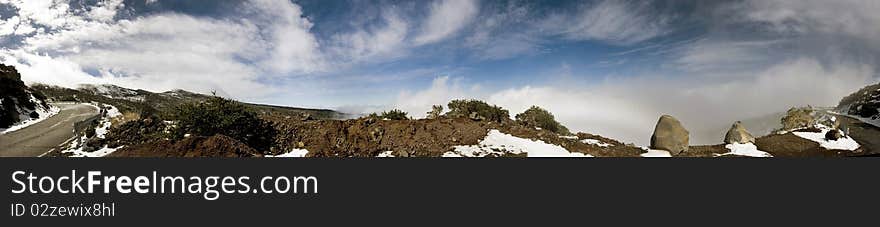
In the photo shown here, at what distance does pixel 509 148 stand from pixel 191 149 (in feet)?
33.7

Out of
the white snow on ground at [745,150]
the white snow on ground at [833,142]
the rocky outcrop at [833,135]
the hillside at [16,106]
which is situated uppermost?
the hillside at [16,106]

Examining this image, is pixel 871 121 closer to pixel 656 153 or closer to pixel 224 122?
pixel 656 153

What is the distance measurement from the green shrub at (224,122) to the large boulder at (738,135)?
21.4 metres

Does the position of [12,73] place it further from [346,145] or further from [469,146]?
[469,146]

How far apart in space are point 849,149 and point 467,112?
18.8 meters

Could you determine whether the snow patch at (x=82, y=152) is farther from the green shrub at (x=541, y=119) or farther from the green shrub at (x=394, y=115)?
the green shrub at (x=541, y=119)

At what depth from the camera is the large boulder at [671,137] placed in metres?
16.6

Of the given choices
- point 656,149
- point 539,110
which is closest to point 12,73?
point 539,110

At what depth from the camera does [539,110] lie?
25.3 metres

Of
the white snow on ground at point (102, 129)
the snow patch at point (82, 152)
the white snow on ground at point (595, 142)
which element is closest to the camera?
the snow patch at point (82, 152)

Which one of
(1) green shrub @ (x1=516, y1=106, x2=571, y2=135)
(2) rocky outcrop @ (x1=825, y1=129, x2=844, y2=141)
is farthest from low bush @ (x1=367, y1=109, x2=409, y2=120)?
(2) rocky outcrop @ (x1=825, y1=129, x2=844, y2=141)

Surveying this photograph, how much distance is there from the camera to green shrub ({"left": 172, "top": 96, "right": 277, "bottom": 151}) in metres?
14.1

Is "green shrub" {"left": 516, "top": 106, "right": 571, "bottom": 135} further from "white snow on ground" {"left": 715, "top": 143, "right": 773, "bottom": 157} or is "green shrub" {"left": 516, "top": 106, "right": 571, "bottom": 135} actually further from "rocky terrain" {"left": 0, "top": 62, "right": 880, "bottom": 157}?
"white snow on ground" {"left": 715, "top": 143, "right": 773, "bottom": 157}

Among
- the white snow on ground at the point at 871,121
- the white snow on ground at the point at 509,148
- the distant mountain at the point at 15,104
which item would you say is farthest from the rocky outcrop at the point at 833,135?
the distant mountain at the point at 15,104
